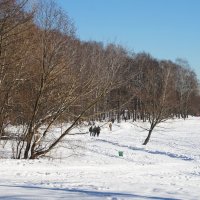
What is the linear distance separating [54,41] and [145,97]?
2531 cm

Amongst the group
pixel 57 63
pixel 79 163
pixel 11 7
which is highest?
pixel 11 7

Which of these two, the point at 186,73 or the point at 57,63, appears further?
the point at 186,73

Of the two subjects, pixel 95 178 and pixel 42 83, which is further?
pixel 42 83

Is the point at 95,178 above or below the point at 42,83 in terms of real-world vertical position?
below

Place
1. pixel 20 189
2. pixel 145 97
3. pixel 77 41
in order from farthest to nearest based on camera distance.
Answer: pixel 145 97 < pixel 77 41 < pixel 20 189

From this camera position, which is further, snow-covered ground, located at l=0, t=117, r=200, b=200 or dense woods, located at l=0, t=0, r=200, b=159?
dense woods, located at l=0, t=0, r=200, b=159

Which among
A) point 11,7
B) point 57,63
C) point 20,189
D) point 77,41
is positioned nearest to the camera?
point 20,189

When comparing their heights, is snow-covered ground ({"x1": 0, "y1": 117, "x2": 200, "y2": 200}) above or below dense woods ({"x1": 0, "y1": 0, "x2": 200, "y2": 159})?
below

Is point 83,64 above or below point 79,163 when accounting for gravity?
above

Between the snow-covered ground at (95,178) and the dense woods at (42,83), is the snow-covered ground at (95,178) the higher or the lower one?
the lower one

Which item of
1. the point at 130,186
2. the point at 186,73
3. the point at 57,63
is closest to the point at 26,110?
the point at 57,63

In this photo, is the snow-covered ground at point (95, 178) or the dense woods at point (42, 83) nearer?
the snow-covered ground at point (95, 178)

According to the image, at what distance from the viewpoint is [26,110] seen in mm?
24516

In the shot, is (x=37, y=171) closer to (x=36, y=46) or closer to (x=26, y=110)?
(x=26, y=110)
